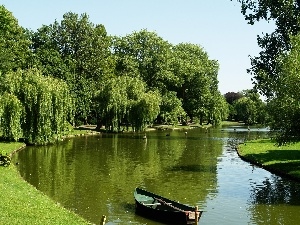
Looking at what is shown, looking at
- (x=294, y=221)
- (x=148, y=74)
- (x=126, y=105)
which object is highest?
(x=148, y=74)

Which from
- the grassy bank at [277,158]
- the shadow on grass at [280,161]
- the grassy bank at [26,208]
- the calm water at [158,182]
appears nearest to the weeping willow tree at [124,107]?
the calm water at [158,182]

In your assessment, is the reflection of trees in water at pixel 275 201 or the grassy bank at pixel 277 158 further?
the grassy bank at pixel 277 158

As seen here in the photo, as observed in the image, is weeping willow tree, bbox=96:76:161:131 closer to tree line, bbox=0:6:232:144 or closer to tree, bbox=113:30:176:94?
tree line, bbox=0:6:232:144

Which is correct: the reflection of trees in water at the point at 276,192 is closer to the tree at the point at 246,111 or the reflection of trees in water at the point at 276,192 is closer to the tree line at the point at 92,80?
the tree line at the point at 92,80

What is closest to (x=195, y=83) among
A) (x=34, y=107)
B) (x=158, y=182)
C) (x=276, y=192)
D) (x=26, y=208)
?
(x=34, y=107)

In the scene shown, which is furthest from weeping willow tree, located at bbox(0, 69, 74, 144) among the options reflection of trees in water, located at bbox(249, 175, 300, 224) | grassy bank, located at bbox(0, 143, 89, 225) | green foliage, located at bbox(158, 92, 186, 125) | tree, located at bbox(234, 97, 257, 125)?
tree, located at bbox(234, 97, 257, 125)

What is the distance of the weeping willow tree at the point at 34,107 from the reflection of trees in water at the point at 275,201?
30.8 meters

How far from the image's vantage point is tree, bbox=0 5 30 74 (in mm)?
66812

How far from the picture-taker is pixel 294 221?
22.7 metres

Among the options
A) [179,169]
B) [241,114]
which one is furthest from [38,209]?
[241,114]

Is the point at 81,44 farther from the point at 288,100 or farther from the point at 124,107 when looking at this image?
the point at 288,100

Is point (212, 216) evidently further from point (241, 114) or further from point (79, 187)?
point (241, 114)

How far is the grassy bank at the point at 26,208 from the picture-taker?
60.9 feet

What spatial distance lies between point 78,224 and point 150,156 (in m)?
30.6
